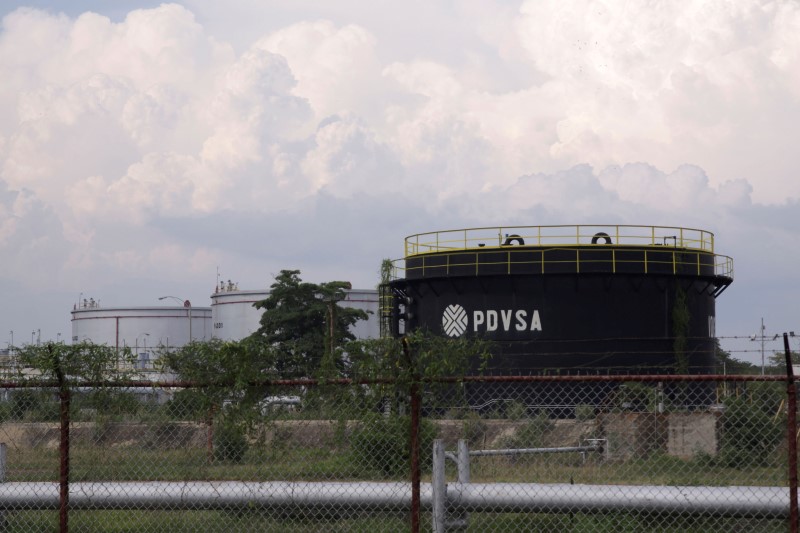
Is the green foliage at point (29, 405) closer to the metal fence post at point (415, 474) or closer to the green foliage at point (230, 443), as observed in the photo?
the green foliage at point (230, 443)

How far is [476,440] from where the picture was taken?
66.8 ft

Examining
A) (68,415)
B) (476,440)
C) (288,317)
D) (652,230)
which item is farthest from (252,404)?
(288,317)

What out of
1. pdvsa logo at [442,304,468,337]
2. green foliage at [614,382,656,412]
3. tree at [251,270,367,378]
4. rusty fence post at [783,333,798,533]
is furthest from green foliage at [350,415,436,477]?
tree at [251,270,367,378]

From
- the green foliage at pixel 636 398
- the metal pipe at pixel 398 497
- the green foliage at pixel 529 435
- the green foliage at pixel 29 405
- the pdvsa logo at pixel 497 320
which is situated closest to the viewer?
the metal pipe at pixel 398 497

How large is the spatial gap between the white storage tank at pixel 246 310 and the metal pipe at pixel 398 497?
47.5 metres

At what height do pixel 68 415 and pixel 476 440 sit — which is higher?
pixel 68 415

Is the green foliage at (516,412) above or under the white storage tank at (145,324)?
under

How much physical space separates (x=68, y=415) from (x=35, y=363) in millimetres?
545

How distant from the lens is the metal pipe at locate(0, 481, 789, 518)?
8.22 metres

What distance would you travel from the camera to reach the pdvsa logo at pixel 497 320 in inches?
1076

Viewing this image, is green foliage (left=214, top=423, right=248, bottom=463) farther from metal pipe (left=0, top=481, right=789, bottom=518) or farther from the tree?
the tree

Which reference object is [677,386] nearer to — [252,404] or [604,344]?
[604,344]

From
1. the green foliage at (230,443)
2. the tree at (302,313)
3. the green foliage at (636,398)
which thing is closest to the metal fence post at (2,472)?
the green foliage at (230,443)

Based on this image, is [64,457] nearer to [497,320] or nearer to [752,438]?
[752,438]
